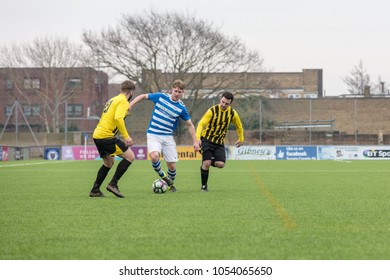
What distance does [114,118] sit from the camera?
13516mm

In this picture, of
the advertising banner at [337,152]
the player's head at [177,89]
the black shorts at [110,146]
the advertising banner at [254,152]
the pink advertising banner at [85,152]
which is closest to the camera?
the black shorts at [110,146]

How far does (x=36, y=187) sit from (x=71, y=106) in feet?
190

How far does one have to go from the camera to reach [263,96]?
204 feet

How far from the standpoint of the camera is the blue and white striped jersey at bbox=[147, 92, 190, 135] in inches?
589

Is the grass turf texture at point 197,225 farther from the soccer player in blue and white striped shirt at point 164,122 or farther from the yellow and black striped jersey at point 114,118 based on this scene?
the yellow and black striped jersey at point 114,118

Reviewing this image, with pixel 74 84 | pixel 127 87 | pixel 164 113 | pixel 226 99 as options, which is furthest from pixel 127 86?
pixel 74 84

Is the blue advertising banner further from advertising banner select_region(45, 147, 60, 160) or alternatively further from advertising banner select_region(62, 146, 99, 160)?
advertising banner select_region(45, 147, 60, 160)

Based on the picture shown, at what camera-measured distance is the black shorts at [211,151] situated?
52.9 feet

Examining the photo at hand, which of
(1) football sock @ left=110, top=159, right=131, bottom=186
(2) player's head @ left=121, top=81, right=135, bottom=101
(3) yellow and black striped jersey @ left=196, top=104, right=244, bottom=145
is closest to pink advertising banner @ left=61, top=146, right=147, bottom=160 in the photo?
(3) yellow and black striped jersey @ left=196, top=104, right=244, bottom=145

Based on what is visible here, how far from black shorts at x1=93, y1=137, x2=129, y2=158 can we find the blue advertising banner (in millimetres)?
33489

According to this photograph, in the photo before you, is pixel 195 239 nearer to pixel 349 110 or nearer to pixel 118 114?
pixel 118 114

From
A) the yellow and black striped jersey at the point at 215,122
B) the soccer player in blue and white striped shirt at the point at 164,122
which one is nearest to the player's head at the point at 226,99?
the yellow and black striped jersey at the point at 215,122

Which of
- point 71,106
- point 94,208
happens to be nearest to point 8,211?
point 94,208

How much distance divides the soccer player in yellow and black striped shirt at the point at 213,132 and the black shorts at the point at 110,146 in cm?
217
